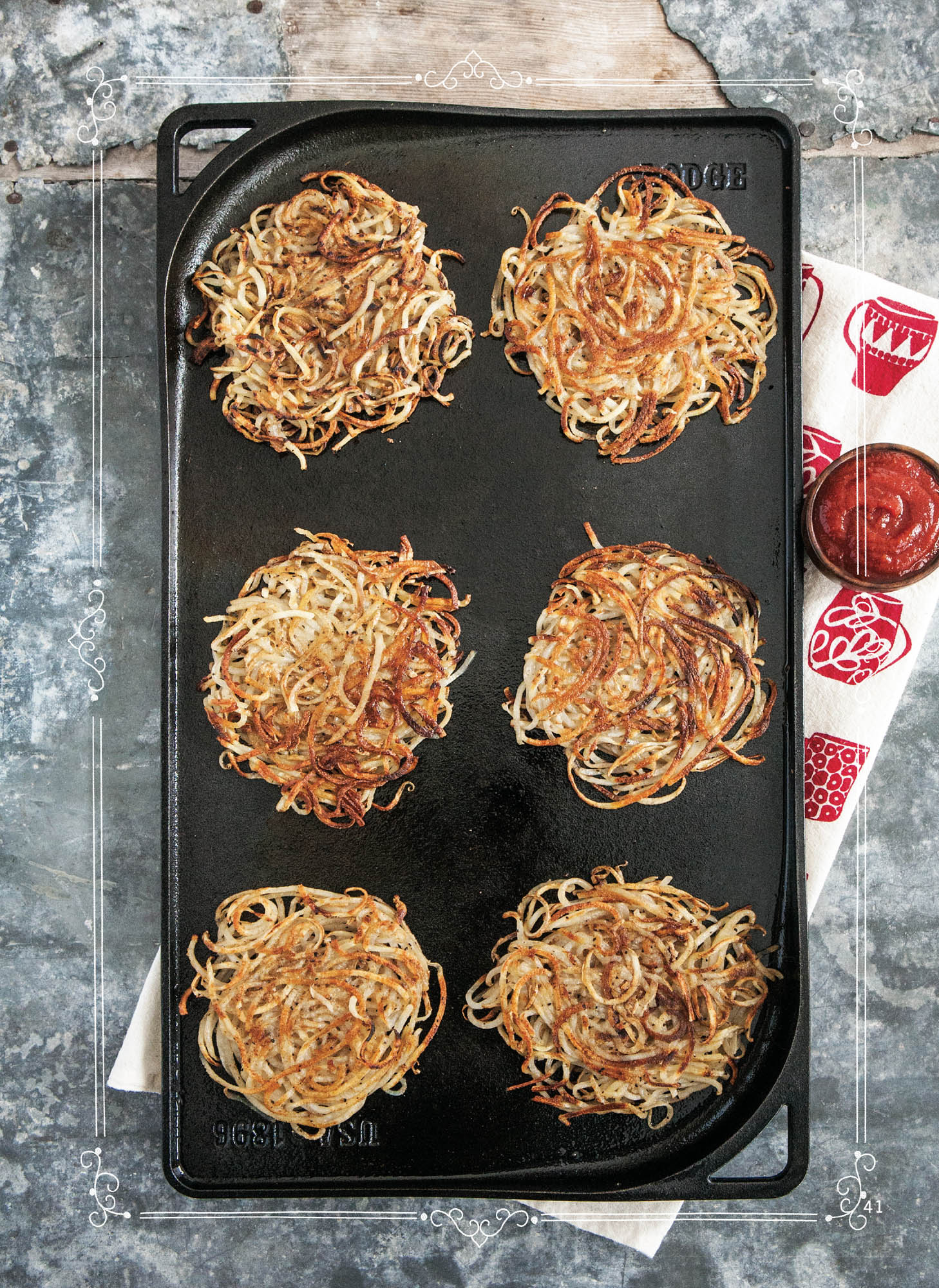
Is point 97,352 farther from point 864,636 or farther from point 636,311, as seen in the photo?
point 864,636

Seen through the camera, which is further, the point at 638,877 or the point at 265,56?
the point at 265,56

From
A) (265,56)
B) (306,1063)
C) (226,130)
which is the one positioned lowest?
(306,1063)

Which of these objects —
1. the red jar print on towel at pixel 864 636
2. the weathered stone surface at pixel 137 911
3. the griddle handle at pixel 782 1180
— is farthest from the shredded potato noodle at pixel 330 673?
the griddle handle at pixel 782 1180

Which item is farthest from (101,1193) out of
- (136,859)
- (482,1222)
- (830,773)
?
(830,773)

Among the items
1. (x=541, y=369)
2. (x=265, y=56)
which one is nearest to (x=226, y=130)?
(x=265, y=56)

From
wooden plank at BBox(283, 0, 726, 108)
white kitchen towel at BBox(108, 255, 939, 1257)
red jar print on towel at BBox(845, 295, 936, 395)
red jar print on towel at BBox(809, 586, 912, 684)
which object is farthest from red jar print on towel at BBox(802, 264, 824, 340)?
red jar print on towel at BBox(809, 586, 912, 684)

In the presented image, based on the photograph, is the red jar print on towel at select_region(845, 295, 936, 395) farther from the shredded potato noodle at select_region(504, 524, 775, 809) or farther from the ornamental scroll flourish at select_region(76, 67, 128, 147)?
the ornamental scroll flourish at select_region(76, 67, 128, 147)

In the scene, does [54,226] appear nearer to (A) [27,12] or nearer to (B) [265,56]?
(A) [27,12]
